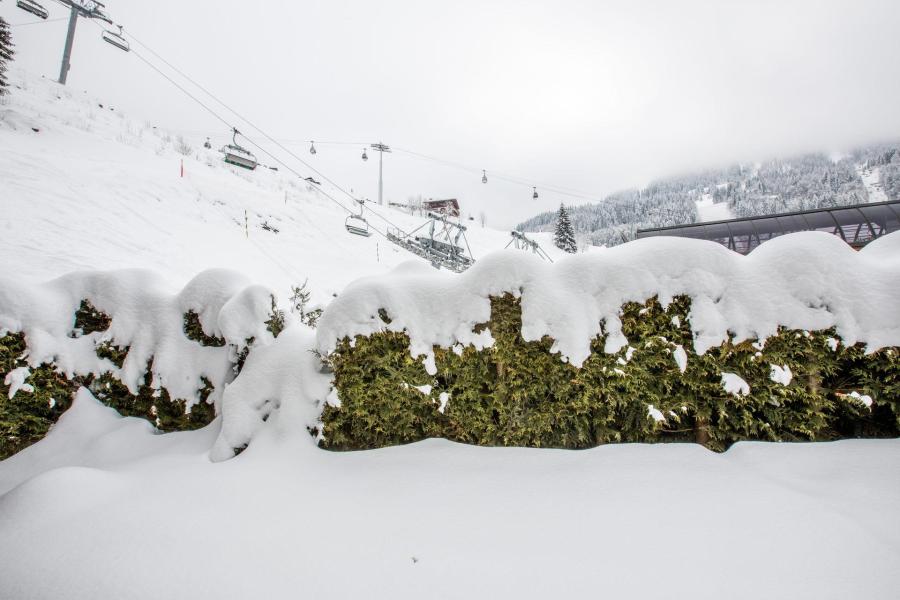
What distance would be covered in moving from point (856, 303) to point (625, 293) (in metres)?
1.69

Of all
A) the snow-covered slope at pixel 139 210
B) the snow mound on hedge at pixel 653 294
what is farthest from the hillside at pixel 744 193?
the snow mound on hedge at pixel 653 294

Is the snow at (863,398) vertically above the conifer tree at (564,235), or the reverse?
the conifer tree at (564,235)

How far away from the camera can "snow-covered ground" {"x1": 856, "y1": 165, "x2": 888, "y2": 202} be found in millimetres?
67625

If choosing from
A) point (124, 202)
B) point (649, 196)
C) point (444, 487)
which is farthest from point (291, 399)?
point (649, 196)

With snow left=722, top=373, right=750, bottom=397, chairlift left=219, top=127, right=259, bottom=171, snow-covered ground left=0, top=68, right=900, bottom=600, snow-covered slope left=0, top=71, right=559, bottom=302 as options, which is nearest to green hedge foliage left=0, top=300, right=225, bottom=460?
snow-covered ground left=0, top=68, right=900, bottom=600

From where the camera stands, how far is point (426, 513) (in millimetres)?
2617

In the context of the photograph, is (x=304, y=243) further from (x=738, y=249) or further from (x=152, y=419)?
(x=738, y=249)

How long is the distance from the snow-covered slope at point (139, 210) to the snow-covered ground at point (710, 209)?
291ft

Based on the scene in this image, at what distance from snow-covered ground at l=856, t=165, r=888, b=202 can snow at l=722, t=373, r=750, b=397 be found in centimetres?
9696

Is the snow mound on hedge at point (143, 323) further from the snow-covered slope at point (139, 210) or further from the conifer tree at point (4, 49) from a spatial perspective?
the conifer tree at point (4, 49)

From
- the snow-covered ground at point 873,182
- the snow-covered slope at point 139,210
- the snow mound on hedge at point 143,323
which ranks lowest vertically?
the snow mound on hedge at point 143,323

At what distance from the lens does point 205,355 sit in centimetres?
432

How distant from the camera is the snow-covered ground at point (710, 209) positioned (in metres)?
83.0

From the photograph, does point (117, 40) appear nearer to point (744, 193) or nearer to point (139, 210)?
point (139, 210)
